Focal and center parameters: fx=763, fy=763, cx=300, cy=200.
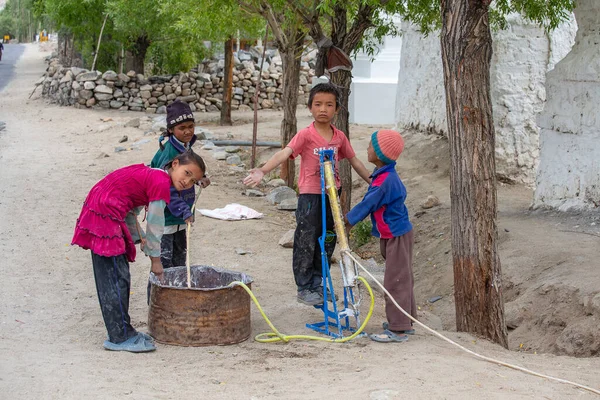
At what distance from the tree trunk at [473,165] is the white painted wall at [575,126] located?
3.34m

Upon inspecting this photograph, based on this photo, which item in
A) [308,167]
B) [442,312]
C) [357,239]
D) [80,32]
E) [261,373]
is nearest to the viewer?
[261,373]

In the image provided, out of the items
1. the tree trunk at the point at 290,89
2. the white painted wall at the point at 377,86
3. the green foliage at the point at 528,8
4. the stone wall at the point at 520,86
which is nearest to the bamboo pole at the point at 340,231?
the green foliage at the point at 528,8

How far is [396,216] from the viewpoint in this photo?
16.9ft

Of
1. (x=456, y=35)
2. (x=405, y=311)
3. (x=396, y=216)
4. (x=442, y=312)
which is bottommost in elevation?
(x=442, y=312)

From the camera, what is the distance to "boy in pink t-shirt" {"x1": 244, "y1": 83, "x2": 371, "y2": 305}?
546cm

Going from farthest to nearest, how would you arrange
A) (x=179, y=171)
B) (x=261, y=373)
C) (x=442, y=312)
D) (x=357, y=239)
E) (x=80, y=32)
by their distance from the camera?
1. (x=80, y=32)
2. (x=357, y=239)
3. (x=442, y=312)
4. (x=179, y=171)
5. (x=261, y=373)

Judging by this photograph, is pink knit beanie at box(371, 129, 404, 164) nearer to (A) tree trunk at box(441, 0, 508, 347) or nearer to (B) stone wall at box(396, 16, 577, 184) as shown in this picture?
(A) tree trunk at box(441, 0, 508, 347)

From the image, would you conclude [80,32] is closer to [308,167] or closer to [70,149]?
[70,149]

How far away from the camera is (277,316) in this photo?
A: 5.77 meters

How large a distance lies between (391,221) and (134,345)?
1.86 m

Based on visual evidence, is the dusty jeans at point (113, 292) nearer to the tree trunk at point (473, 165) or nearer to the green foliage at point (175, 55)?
the tree trunk at point (473, 165)

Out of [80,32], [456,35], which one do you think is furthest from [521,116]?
[80,32]

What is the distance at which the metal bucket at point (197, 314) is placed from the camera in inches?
192

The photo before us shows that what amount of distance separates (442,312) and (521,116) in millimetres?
5031
